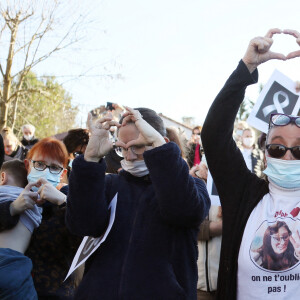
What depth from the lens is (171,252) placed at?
6.54 feet

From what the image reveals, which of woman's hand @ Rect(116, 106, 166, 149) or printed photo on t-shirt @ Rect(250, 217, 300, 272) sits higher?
woman's hand @ Rect(116, 106, 166, 149)

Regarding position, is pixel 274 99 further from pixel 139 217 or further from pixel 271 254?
pixel 139 217

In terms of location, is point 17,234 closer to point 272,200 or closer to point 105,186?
point 105,186

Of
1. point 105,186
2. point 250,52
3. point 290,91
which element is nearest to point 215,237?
point 290,91

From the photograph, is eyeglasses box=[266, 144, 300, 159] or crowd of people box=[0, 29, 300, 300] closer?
crowd of people box=[0, 29, 300, 300]

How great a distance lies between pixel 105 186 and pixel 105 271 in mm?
444

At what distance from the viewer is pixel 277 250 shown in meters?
1.99

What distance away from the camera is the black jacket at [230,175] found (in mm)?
2078

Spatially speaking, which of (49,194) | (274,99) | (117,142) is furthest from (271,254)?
(274,99)

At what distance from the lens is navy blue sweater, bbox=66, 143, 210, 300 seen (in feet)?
6.22

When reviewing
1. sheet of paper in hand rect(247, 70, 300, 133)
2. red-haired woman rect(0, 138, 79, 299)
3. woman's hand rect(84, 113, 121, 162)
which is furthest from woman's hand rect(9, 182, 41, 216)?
sheet of paper in hand rect(247, 70, 300, 133)

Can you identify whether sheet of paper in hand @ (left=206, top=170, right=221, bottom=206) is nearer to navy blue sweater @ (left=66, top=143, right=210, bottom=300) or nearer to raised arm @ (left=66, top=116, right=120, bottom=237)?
navy blue sweater @ (left=66, top=143, right=210, bottom=300)

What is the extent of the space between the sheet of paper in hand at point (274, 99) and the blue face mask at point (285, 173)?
75cm

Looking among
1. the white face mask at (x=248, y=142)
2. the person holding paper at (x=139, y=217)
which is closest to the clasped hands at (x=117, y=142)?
the person holding paper at (x=139, y=217)
